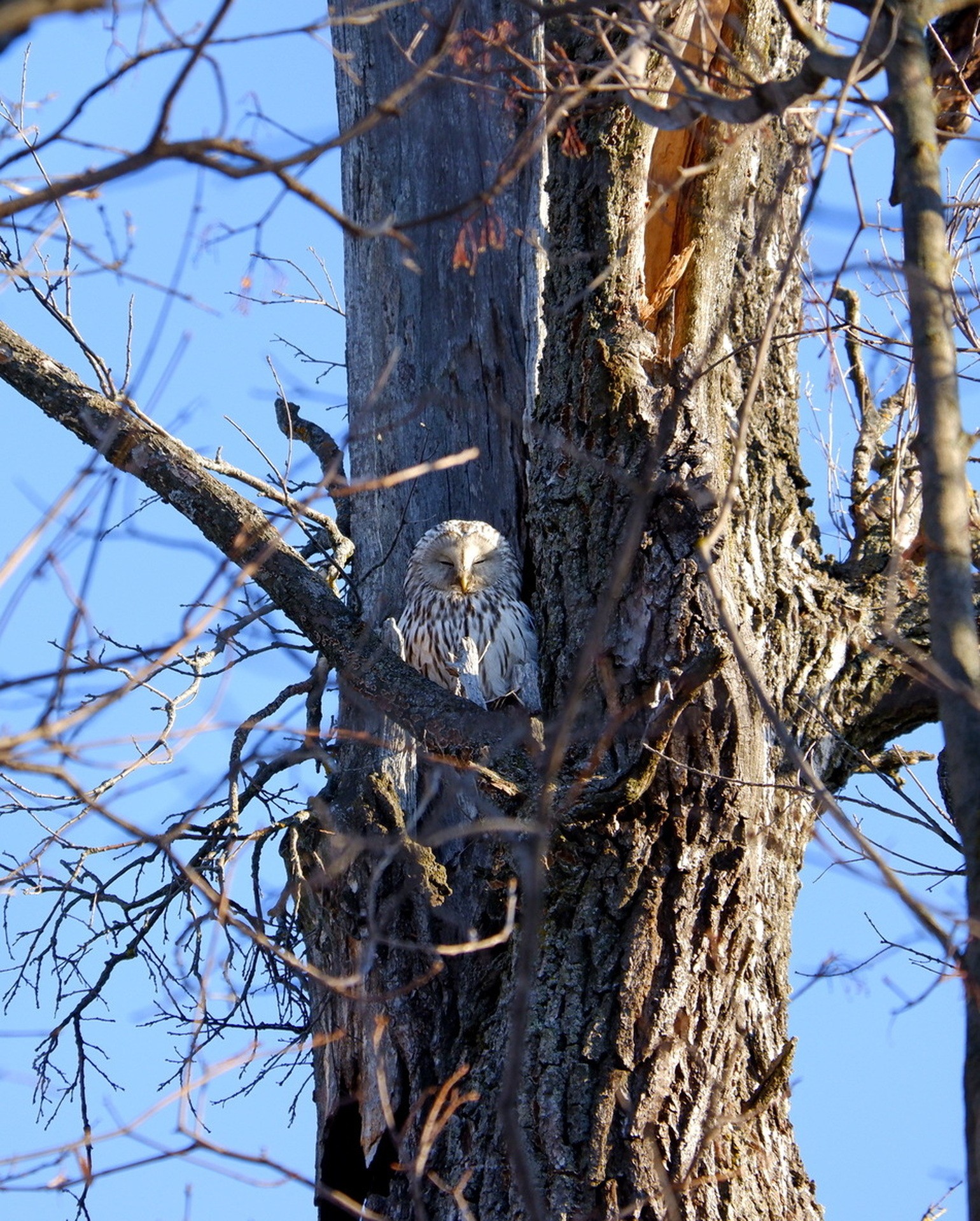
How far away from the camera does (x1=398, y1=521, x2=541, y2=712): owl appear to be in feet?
14.5

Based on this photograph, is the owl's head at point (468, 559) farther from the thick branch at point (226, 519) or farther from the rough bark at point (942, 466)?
the rough bark at point (942, 466)

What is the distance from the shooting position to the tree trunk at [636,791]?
10.1 feet

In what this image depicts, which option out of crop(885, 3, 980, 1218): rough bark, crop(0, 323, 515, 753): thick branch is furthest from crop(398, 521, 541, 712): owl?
crop(885, 3, 980, 1218): rough bark

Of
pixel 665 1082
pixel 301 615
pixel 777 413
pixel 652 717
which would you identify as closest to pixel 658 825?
pixel 652 717

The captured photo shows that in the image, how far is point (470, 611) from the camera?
4.64m

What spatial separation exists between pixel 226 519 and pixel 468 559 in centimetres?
131

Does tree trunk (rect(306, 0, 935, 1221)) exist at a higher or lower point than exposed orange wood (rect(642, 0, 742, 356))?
lower

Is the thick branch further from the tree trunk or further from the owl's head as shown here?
the owl's head

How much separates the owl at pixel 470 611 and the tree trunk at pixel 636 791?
0.97 feet

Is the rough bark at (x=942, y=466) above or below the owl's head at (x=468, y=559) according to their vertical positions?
below

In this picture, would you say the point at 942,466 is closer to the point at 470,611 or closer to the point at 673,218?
the point at 673,218

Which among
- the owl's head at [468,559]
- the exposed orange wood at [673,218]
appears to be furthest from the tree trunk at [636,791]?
the owl's head at [468,559]

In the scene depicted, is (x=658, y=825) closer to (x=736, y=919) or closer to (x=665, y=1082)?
(x=736, y=919)

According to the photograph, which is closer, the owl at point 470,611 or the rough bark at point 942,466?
the rough bark at point 942,466
